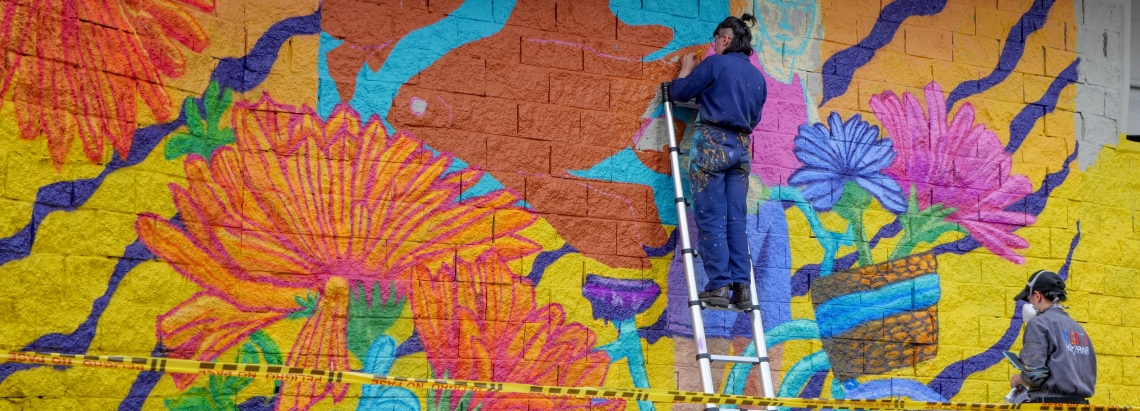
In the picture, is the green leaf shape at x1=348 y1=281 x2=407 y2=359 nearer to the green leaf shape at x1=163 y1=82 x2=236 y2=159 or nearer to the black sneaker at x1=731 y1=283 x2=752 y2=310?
the green leaf shape at x1=163 y1=82 x2=236 y2=159

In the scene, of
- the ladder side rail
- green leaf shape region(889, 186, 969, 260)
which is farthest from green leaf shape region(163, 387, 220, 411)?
green leaf shape region(889, 186, 969, 260)

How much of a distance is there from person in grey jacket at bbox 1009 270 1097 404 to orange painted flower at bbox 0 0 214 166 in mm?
4065

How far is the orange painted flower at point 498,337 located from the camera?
5480mm

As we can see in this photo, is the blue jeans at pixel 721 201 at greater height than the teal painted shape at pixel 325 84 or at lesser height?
lesser

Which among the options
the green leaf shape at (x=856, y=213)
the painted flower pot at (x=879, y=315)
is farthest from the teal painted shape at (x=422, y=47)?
the painted flower pot at (x=879, y=315)

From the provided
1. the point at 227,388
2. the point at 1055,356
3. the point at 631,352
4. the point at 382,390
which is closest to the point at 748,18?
the point at 631,352

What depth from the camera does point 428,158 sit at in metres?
5.57

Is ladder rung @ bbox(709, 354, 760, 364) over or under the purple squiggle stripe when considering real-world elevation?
under

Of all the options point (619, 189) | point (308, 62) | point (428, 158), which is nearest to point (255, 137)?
point (308, 62)

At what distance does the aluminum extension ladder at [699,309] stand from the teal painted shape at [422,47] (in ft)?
3.21

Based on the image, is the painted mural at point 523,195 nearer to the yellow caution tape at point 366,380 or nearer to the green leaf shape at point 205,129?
the green leaf shape at point 205,129

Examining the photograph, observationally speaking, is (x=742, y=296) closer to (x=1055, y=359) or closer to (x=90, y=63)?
(x=1055, y=359)

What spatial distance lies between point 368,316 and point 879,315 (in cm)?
278

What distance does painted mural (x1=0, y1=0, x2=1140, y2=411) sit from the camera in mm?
4809
